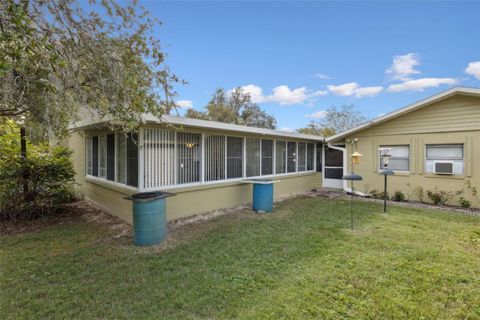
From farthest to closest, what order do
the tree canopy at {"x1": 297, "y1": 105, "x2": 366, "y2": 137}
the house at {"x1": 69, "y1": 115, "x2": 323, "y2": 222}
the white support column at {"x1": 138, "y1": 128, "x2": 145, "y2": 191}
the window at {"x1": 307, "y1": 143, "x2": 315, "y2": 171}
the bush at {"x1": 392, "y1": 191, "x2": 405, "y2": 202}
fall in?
the tree canopy at {"x1": 297, "y1": 105, "x2": 366, "y2": 137} → the window at {"x1": 307, "y1": 143, "x2": 315, "y2": 171} → the bush at {"x1": 392, "y1": 191, "x2": 405, "y2": 202} → the house at {"x1": 69, "y1": 115, "x2": 323, "y2": 222} → the white support column at {"x1": 138, "y1": 128, "x2": 145, "y2": 191}

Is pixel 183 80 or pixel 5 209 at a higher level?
pixel 183 80

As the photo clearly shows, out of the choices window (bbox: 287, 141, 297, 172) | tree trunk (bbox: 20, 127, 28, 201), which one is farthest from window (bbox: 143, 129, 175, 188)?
window (bbox: 287, 141, 297, 172)

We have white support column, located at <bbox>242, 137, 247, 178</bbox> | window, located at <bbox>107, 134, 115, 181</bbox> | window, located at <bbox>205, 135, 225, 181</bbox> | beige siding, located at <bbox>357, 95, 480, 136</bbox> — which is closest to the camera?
window, located at <bbox>107, 134, 115, 181</bbox>

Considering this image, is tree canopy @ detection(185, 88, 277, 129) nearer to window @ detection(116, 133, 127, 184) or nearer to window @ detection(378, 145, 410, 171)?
window @ detection(378, 145, 410, 171)

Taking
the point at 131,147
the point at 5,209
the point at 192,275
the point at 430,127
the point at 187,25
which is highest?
the point at 187,25

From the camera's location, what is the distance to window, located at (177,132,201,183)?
599 cm

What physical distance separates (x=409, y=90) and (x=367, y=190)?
18.4m

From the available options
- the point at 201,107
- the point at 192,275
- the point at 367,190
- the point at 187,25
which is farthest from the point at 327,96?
the point at 192,275

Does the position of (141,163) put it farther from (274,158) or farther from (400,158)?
(400,158)

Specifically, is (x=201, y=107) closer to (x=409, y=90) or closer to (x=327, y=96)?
(x=327, y=96)

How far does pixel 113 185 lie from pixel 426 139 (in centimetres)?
982

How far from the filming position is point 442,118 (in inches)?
288

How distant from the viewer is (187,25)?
591 centimetres

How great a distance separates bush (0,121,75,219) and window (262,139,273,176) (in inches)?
246
